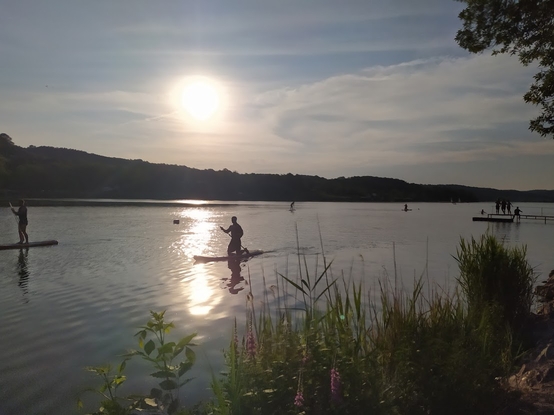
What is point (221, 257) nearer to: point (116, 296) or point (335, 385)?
point (116, 296)

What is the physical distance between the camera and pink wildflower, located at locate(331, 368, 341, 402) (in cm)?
404

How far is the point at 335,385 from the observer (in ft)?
13.2

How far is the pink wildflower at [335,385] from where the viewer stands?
4.04 meters

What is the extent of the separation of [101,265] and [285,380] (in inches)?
726

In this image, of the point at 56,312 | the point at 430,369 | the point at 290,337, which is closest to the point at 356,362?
the point at 290,337

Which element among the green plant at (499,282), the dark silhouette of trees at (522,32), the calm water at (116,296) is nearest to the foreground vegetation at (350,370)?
the green plant at (499,282)

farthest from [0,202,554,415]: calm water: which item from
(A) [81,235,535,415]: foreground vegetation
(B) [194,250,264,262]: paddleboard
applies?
(A) [81,235,535,415]: foreground vegetation

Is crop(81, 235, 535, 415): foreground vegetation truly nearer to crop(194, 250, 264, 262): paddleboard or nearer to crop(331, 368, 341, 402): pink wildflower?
crop(331, 368, 341, 402): pink wildflower

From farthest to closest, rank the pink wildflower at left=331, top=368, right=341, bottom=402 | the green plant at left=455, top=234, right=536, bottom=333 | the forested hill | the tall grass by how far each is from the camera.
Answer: the forested hill < the green plant at left=455, top=234, right=536, bottom=333 < the tall grass < the pink wildflower at left=331, top=368, right=341, bottom=402

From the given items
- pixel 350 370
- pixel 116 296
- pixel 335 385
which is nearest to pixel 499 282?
pixel 350 370

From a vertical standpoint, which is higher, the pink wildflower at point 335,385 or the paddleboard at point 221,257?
the pink wildflower at point 335,385

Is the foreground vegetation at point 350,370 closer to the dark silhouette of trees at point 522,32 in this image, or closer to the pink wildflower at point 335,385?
the pink wildflower at point 335,385

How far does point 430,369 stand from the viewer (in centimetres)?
523

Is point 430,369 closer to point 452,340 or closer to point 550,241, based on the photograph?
point 452,340
